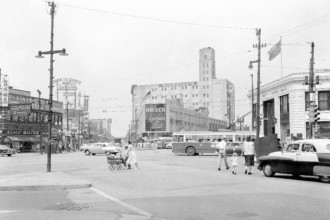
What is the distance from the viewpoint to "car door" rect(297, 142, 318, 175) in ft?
55.0

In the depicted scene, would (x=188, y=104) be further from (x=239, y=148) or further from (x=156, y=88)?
(x=239, y=148)

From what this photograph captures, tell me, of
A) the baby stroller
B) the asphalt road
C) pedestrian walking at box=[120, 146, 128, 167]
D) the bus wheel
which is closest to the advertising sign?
the bus wheel

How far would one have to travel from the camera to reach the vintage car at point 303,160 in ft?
53.9

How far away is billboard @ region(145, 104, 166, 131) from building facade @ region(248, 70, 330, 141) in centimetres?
7907

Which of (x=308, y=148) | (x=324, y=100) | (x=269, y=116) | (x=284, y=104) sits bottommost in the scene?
(x=308, y=148)

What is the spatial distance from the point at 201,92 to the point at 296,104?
374 ft

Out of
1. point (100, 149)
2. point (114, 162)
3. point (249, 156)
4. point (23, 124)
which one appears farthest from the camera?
point (23, 124)

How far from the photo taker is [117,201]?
440 inches

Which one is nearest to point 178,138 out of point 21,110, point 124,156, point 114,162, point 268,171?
point 124,156

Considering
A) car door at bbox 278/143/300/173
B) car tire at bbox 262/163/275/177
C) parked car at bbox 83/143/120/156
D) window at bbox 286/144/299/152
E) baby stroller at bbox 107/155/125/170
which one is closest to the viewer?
car door at bbox 278/143/300/173

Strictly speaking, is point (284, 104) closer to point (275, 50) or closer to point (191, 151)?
point (275, 50)

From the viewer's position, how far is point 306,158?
1700 centimetres

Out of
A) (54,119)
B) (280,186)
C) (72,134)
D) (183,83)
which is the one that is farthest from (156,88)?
(280,186)

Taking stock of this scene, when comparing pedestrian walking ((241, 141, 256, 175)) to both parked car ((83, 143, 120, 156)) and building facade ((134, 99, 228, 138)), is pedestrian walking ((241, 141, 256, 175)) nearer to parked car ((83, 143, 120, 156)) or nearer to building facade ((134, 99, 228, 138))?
parked car ((83, 143, 120, 156))
